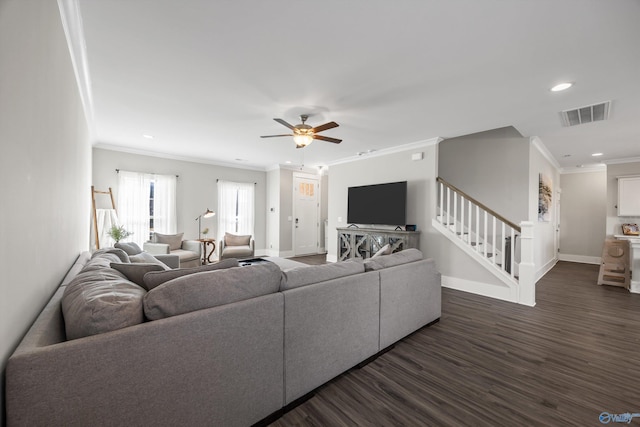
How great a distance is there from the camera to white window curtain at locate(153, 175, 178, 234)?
579 centimetres

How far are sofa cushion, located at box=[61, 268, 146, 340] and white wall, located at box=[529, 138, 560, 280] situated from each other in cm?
564

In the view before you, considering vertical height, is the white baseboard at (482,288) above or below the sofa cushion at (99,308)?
below

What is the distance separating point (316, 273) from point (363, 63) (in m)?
1.91

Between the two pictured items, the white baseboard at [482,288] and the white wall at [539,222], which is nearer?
the white baseboard at [482,288]

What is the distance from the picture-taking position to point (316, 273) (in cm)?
196

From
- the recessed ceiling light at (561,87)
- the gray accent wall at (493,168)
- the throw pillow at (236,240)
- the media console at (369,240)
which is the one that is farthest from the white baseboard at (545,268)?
the throw pillow at (236,240)

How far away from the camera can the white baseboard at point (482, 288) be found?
383cm

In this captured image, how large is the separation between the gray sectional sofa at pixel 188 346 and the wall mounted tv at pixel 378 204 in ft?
10.3

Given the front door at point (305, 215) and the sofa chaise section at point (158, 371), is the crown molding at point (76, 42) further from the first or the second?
the front door at point (305, 215)

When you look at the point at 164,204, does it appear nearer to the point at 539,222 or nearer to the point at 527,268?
the point at 527,268

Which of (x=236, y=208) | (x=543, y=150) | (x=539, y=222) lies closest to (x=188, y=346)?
(x=236, y=208)

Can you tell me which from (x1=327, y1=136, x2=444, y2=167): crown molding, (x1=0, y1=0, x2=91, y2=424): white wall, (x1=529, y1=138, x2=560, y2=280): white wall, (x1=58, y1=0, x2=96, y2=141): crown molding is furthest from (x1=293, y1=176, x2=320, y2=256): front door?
(x1=0, y1=0, x2=91, y2=424): white wall

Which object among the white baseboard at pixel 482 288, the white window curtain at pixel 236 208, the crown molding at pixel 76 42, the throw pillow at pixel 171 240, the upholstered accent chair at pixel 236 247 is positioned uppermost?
the crown molding at pixel 76 42

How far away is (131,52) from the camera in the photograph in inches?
88.4
